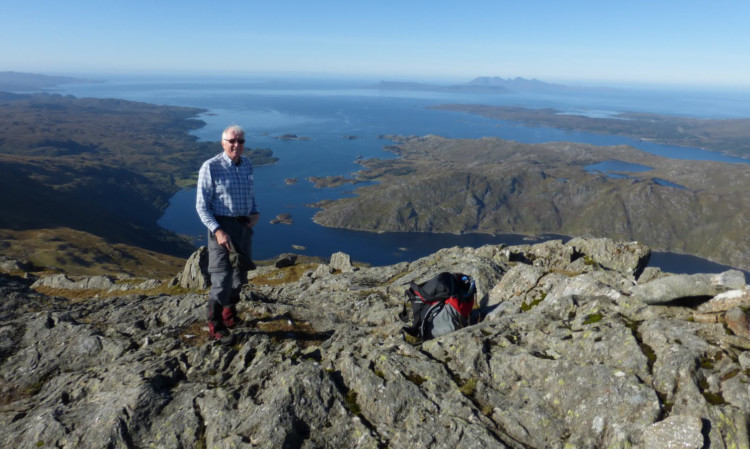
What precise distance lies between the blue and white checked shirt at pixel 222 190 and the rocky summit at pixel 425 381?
5.06 meters

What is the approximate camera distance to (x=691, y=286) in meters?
12.2

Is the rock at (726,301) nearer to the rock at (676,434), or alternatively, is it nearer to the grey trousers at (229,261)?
the rock at (676,434)

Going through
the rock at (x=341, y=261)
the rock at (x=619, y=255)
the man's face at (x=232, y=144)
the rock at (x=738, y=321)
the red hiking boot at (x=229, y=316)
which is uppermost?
the man's face at (x=232, y=144)

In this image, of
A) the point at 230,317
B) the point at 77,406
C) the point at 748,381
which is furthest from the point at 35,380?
the point at 748,381

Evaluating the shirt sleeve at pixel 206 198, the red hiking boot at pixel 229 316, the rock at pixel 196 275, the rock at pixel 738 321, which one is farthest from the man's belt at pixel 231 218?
the rock at pixel 196 275

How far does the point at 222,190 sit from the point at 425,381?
9.22 meters

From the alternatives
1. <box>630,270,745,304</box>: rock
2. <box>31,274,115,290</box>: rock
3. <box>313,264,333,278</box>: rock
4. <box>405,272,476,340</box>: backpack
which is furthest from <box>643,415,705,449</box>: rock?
<box>31,274,115,290</box>: rock

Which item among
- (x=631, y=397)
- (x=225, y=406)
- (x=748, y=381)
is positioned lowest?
(x=225, y=406)

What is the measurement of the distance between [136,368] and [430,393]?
1015 centimetres

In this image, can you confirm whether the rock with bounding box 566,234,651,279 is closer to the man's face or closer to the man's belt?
the man's belt

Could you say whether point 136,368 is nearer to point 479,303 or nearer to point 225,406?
point 225,406

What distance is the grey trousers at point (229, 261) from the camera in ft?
A: 44.6

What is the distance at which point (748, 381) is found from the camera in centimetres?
912

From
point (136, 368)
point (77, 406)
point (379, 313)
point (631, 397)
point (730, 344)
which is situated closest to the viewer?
point (631, 397)
